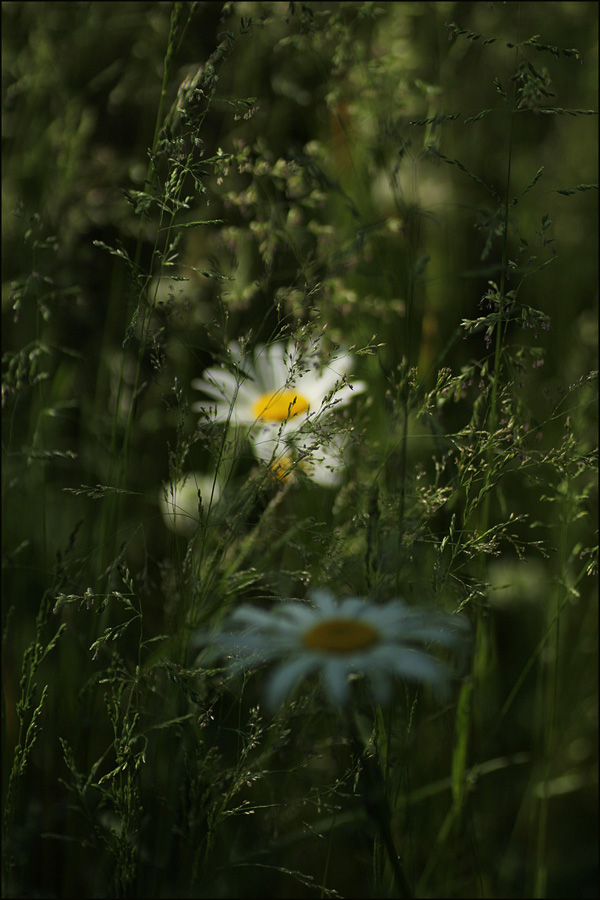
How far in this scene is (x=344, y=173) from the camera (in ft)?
4.39

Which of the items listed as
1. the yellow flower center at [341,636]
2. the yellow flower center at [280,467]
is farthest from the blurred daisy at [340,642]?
the yellow flower center at [280,467]

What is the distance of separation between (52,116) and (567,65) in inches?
39.9

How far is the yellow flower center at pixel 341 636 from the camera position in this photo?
42 centimetres

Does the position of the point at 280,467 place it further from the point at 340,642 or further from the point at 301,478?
the point at 340,642

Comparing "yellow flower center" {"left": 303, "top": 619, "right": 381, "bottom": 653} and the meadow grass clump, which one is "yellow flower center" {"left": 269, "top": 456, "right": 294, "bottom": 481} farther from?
"yellow flower center" {"left": 303, "top": 619, "right": 381, "bottom": 653}

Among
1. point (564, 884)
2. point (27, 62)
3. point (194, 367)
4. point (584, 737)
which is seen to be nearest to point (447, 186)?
point (194, 367)

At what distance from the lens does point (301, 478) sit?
1.97 ft

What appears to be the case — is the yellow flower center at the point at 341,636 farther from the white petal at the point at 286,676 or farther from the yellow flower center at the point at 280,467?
the yellow flower center at the point at 280,467

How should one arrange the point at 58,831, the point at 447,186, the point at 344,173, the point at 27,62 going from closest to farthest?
the point at 58,831 < the point at 27,62 < the point at 344,173 < the point at 447,186

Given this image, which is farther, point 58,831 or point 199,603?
point 58,831

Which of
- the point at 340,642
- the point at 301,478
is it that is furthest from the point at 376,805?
the point at 301,478

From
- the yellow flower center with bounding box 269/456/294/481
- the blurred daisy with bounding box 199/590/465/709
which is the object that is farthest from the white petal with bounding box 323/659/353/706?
the yellow flower center with bounding box 269/456/294/481

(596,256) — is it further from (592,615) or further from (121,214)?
(121,214)

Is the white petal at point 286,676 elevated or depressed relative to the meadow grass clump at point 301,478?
depressed
